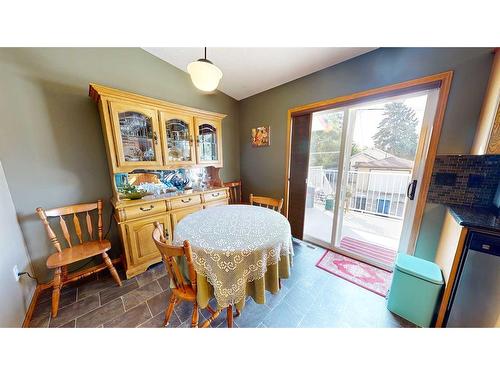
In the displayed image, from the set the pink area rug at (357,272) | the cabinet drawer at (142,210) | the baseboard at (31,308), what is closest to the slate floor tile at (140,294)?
the baseboard at (31,308)

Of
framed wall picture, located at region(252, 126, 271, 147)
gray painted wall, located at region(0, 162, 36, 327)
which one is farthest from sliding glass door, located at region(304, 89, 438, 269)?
gray painted wall, located at region(0, 162, 36, 327)

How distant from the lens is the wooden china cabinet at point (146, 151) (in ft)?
5.24

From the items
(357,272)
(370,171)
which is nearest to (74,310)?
(357,272)

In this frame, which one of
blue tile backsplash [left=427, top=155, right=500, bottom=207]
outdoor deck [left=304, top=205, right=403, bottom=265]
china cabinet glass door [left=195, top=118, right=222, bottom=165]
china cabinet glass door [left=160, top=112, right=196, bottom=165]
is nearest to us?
blue tile backsplash [left=427, top=155, right=500, bottom=207]

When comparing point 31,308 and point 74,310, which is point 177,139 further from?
point 31,308

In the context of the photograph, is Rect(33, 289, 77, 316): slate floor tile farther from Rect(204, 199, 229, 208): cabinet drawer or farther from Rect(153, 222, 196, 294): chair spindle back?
Rect(204, 199, 229, 208): cabinet drawer

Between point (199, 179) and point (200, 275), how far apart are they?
6.29 ft

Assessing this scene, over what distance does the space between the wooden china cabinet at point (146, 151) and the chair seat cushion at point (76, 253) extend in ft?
0.62

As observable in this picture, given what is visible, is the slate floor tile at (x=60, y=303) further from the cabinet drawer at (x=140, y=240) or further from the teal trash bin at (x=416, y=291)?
the teal trash bin at (x=416, y=291)

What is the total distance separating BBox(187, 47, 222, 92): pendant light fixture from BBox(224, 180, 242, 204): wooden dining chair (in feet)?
6.07

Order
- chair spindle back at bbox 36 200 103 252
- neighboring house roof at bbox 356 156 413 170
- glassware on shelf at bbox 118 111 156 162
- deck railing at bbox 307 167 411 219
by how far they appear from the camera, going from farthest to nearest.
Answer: deck railing at bbox 307 167 411 219
neighboring house roof at bbox 356 156 413 170
glassware on shelf at bbox 118 111 156 162
chair spindle back at bbox 36 200 103 252

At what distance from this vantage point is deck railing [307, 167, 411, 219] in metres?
2.74
